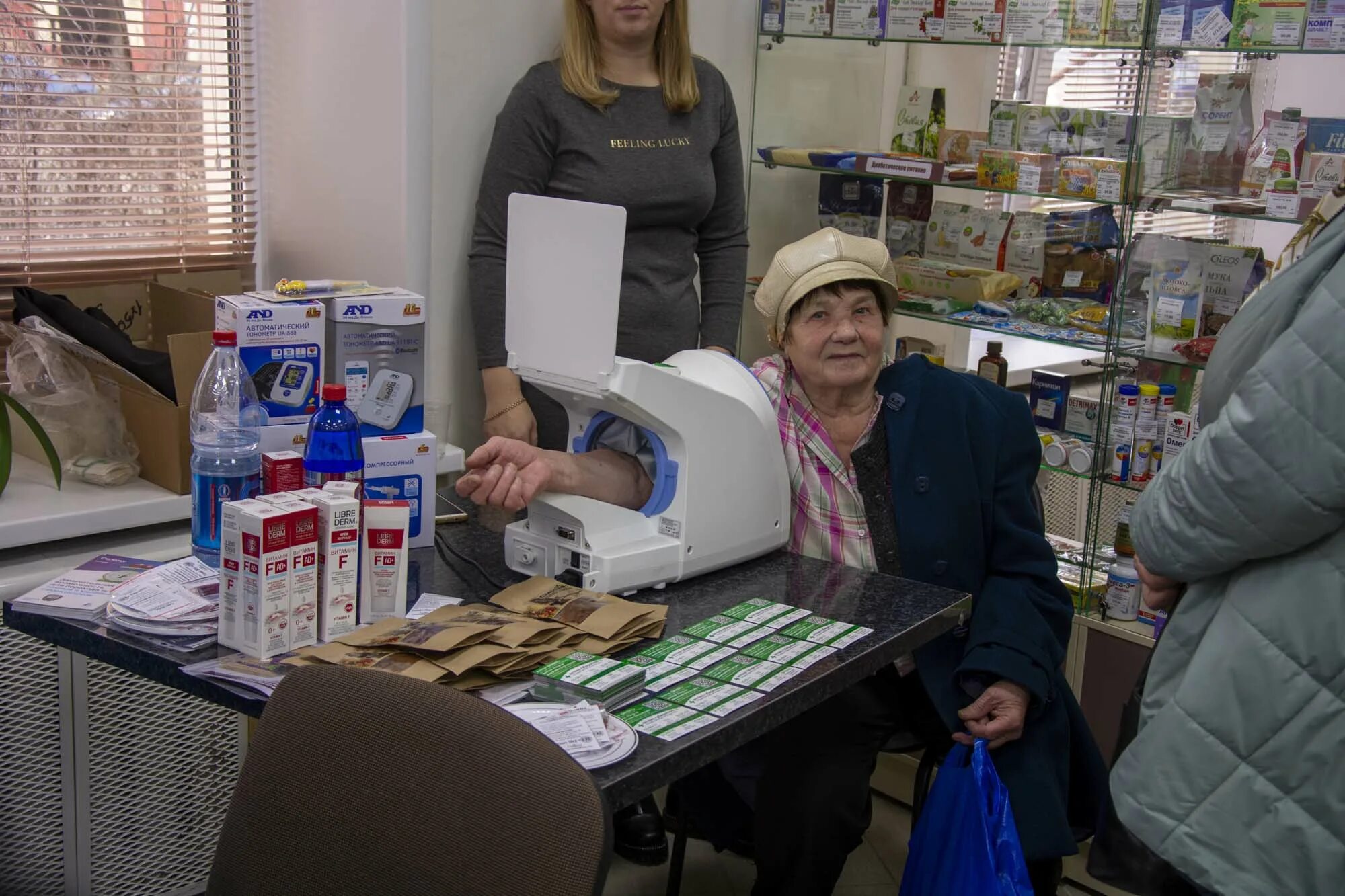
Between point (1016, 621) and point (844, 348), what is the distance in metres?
0.52

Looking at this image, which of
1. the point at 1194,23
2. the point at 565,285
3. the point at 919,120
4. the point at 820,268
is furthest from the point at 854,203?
the point at 565,285

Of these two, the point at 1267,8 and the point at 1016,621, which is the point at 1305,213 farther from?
the point at 1016,621

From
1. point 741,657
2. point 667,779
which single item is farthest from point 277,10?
point 667,779

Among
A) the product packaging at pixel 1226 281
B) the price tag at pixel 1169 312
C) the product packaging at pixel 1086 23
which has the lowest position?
the price tag at pixel 1169 312

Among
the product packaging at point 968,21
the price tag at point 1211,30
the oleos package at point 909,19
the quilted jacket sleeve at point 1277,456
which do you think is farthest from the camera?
the oleos package at point 909,19

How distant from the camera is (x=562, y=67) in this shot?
2.83m

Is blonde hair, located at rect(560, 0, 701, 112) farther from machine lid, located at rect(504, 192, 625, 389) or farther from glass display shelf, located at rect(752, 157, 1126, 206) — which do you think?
machine lid, located at rect(504, 192, 625, 389)

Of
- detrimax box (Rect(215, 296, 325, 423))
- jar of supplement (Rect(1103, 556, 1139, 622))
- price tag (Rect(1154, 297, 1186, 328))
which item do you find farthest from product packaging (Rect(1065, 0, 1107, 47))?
detrimax box (Rect(215, 296, 325, 423))

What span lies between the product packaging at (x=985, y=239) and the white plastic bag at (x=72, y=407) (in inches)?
77.1

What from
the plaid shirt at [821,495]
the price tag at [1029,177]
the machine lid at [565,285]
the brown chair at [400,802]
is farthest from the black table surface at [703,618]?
the price tag at [1029,177]

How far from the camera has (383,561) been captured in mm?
1739

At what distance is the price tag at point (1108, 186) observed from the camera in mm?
2812

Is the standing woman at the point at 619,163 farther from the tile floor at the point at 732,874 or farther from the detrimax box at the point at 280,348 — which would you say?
the tile floor at the point at 732,874

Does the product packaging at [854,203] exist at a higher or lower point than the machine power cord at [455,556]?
higher
